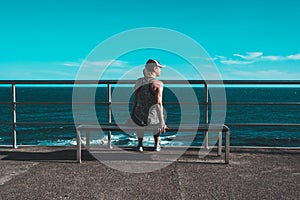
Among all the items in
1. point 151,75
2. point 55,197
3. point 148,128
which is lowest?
point 55,197

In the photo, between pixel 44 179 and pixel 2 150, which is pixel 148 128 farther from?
pixel 2 150

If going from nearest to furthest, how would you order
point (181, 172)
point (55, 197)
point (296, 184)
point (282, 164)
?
1. point (55, 197)
2. point (296, 184)
3. point (181, 172)
4. point (282, 164)

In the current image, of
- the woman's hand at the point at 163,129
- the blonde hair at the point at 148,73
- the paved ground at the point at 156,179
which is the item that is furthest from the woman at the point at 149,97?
the paved ground at the point at 156,179

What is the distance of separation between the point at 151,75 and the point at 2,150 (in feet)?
9.32

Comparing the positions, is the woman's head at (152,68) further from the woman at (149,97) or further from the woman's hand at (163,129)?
the woman's hand at (163,129)

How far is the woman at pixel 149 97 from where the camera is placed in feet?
15.2

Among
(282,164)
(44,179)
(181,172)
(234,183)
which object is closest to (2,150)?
(44,179)

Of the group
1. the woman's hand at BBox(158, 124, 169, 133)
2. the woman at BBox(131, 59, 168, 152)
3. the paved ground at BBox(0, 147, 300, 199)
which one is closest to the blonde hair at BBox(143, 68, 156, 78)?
the woman at BBox(131, 59, 168, 152)

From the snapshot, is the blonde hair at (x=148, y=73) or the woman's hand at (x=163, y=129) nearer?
the woman's hand at (x=163, y=129)

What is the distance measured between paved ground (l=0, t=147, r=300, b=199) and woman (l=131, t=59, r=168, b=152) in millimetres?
776

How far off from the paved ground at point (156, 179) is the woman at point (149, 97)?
78cm

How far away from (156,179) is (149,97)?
4.93 feet

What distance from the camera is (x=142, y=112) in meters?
4.71

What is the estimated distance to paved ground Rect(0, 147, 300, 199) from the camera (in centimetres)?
309
